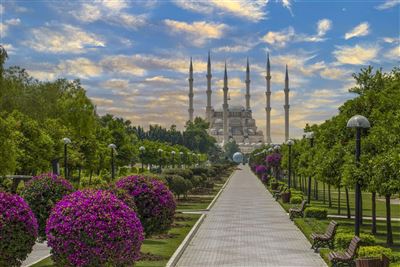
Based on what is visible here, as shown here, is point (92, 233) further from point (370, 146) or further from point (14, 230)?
point (370, 146)

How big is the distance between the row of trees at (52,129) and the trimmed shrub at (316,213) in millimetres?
12364

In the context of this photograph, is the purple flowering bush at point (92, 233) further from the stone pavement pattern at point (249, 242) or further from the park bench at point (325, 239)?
the park bench at point (325, 239)

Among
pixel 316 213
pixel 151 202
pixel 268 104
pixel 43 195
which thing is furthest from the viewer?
pixel 268 104

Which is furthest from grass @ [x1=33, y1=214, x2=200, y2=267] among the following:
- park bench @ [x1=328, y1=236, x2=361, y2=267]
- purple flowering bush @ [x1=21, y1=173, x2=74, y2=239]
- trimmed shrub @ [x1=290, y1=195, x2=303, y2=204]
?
trimmed shrub @ [x1=290, y1=195, x2=303, y2=204]

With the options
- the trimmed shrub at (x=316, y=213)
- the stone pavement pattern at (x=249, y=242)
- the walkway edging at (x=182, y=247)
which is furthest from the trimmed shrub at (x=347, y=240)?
the trimmed shrub at (x=316, y=213)

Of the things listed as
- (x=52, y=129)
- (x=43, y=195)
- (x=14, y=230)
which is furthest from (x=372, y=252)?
(x=52, y=129)

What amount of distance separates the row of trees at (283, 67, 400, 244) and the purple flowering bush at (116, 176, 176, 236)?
5.26 m

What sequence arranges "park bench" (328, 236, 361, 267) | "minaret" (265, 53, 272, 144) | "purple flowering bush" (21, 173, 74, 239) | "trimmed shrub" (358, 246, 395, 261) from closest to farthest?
"trimmed shrub" (358, 246, 395, 261), "park bench" (328, 236, 361, 267), "purple flowering bush" (21, 173, 74, 239), "minaret" (265, 53, 272, 144)

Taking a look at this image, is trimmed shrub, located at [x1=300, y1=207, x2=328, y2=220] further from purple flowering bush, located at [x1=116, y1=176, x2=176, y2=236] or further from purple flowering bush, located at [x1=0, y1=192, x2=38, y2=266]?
purple flowering bush, located at [x1=0, y1=192, x2=38, y2=266]

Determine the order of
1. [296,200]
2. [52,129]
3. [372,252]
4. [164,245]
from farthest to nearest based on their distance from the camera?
1. [52,129]
2. [296,200]
3. [164,245]
4. [372,252]

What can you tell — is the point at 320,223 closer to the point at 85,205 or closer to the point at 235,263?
the point at 235,263

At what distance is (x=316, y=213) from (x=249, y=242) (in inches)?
280

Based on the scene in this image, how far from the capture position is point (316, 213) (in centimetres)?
2469

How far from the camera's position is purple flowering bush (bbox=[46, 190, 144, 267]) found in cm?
1070
